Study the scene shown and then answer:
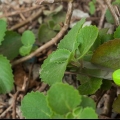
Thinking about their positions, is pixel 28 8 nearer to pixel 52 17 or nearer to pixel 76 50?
pixel 52 17

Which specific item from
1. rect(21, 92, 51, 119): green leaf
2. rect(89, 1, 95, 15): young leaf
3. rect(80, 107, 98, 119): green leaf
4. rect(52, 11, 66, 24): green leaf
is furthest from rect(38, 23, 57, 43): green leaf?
rect(80, 107, 98, 119): green leaf

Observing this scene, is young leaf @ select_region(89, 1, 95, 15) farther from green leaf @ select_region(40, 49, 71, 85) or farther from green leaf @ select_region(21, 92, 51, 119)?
green leaf @ select_region(21, 92, 51, 119)

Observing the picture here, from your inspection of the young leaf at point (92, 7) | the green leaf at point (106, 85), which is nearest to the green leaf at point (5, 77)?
the green leaf at point (106, 85)

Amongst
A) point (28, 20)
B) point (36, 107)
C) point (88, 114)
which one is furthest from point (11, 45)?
point (88, 114)

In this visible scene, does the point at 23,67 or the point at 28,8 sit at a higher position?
the point at 28,8

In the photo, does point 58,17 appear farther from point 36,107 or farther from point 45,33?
point 36,107

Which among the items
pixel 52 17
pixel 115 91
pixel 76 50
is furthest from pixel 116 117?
pixel 52 17
